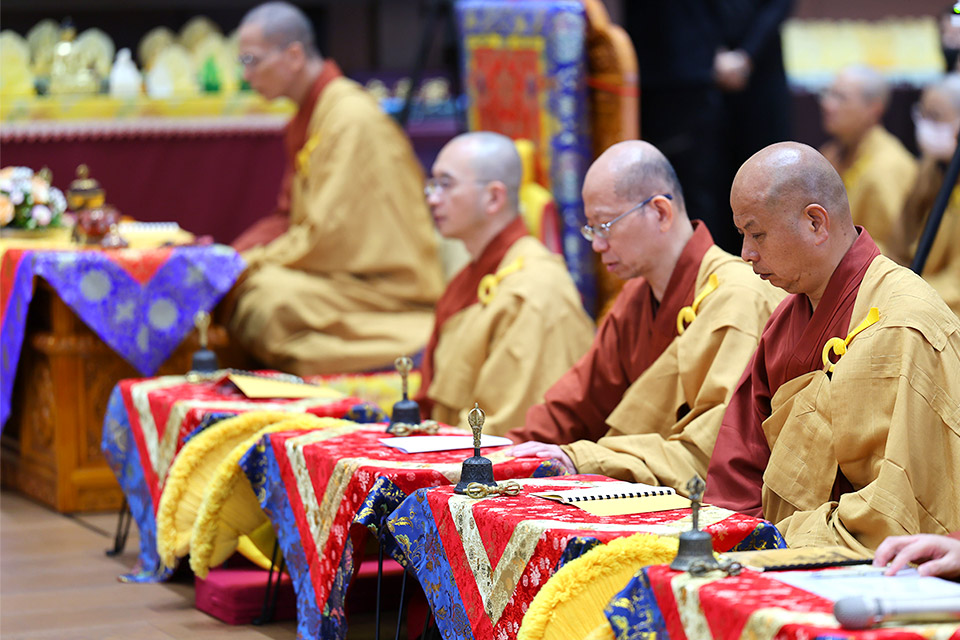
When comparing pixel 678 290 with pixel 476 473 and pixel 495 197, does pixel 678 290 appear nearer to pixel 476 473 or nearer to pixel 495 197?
pixel 476 473

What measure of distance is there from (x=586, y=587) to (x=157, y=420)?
2144mm

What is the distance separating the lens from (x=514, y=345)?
443 centimetres

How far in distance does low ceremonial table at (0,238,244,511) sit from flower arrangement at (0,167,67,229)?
1.83ft

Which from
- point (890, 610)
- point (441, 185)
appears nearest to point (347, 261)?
point (441, 185)

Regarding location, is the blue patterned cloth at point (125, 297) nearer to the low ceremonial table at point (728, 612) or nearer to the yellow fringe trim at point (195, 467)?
the yellow fringe trim at point (195, 467)

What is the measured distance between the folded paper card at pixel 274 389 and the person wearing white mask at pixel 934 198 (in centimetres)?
309

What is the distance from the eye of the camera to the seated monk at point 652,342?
3418 millimetres

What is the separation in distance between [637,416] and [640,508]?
3.24ft

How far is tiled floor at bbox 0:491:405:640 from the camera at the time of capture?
12.2 feet

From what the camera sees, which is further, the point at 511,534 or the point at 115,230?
the point at 115,230

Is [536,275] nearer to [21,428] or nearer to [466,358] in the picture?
[466,358]

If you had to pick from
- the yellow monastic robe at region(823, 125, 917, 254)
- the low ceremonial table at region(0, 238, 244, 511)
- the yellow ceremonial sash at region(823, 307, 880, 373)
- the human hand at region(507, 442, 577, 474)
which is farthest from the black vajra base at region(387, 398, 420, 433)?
the yellow monastic robe at region(823, 125, 917, 254)

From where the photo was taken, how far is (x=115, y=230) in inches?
219

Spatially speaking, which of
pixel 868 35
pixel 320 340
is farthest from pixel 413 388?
pixel 868 35
